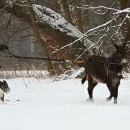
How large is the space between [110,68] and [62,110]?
68.9 inches

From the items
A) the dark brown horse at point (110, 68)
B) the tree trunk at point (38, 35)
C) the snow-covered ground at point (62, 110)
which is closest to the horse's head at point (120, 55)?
the dark brown horse at point (110, 68)

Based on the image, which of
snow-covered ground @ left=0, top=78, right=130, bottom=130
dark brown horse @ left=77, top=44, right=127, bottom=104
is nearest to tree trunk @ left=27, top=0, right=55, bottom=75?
snow-covered ground @ left=0, top=78, right=130, bottom=130

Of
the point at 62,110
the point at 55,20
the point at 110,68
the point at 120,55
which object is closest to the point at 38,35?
the point at 55,20

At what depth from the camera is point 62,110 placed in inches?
316

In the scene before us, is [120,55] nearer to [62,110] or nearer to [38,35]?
[62,110]

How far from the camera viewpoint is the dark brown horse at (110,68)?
30.6 feet

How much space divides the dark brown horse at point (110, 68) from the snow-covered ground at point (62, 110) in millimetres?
313

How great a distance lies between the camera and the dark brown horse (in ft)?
30.6

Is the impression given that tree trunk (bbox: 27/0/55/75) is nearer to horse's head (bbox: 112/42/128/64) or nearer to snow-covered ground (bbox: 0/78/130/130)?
snow-covered ground (bbox: 0/78/130/130)

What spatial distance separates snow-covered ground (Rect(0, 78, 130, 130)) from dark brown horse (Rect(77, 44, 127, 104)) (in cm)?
31

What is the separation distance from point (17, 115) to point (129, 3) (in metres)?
9.43

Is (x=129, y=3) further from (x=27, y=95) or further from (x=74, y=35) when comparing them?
(x=27, y=95)

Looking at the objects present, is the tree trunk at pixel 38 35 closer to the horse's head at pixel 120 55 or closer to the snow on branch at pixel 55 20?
the snow on branch at pixel 55 20

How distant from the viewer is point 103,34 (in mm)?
14562
